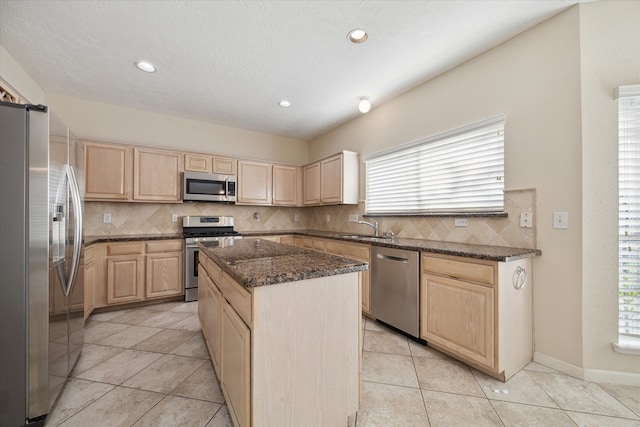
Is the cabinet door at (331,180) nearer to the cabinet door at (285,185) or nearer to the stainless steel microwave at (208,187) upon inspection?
the cabinet door at (285,185)

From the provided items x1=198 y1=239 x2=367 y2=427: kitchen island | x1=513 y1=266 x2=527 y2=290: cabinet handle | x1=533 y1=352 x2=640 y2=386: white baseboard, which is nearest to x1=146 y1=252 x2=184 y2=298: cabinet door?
x1=198 y1=239 x2=367 y2=427: kitchen island

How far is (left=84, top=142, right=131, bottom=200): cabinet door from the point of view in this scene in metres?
3.15

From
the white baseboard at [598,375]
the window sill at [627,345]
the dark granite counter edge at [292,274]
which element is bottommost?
the white baseboard at [598,375]

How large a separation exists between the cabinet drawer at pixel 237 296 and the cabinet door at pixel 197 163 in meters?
2.81

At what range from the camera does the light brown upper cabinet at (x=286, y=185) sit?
14.9 ft

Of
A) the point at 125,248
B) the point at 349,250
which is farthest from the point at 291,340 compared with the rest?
the point at 125,248

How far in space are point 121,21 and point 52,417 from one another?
2.69 metres

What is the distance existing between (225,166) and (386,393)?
3.63 m

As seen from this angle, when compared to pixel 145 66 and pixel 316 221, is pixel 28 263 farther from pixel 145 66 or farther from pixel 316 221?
pixel 316 221

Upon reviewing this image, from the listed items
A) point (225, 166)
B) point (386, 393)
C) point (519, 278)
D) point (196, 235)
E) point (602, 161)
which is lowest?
point (386, 393)

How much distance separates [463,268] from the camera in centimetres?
193

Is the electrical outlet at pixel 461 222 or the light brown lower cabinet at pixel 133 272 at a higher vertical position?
the electrical outlet at pixel 461 222

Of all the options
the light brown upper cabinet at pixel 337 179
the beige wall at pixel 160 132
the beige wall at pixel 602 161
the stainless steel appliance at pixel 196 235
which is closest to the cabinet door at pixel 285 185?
the beige wall at pixel 160 132

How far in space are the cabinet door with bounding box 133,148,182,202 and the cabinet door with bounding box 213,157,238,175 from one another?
494 millimetres
